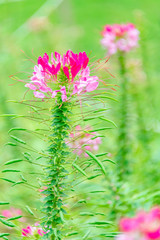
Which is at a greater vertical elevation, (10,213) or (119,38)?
(119,38)

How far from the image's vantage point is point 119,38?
2.32m

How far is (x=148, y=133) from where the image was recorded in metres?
2.68

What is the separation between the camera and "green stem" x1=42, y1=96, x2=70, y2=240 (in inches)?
44.8

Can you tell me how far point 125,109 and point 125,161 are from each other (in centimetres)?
31

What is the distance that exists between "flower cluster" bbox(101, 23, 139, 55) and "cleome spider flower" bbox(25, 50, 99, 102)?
1.21 metres

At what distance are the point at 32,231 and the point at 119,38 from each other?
1435 mm

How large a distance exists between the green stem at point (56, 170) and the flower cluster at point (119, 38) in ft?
4.05

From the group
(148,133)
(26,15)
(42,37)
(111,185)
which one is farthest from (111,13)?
(111,185)

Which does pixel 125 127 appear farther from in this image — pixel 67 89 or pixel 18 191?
pixel 67 89

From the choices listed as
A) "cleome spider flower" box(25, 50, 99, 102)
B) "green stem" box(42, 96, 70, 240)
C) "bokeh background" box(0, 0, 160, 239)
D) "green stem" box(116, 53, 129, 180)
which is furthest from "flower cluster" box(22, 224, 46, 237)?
"green stem" box(116, 53, 129, 180)

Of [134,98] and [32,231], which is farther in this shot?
[134,98]

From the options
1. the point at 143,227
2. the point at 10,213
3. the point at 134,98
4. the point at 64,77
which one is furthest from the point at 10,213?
the point at 134,98

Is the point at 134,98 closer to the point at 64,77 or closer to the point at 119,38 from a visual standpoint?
the point at 119,38

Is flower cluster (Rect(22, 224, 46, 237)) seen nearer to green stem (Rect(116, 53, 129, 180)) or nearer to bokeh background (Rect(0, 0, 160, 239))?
bokeh background (Rect(0, 0, 160, 239))
